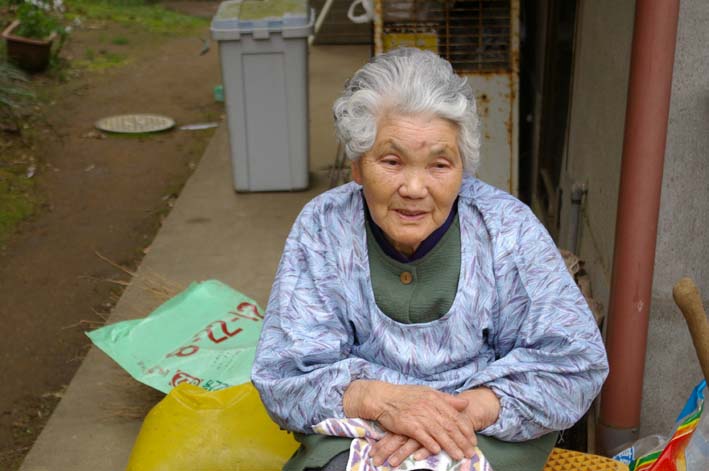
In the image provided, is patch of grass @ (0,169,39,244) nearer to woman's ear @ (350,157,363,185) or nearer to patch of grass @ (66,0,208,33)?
woman's ear @ (350,157,363,185)

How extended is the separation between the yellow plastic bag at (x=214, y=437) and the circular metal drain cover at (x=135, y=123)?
476 centimetres

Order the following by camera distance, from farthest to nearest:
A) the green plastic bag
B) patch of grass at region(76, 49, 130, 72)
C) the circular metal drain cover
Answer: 1. patch of grass at region(76, 49, 130, 72)
2. the circular metal drain cover
3. the green plastic bag

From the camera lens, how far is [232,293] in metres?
3.76

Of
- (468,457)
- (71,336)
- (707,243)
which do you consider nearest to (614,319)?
(707,243)

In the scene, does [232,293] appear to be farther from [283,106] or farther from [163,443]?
[283,106]

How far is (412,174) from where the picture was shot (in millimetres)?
2166

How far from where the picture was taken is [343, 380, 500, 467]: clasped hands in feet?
6.71

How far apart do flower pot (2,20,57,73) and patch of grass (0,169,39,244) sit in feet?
8.18

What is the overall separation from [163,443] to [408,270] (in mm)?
1006

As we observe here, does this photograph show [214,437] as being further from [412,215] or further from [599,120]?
[599,120]

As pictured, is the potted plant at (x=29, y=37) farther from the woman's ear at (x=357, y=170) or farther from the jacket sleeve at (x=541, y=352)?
the jacket sleeve at (x=541, y=352)

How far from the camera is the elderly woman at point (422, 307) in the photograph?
2111 millimetres

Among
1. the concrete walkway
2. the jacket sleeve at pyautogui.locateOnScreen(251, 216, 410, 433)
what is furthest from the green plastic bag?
the jacket sleeve at pyautogui.locateOnScreen(251, 216, 410, 433)

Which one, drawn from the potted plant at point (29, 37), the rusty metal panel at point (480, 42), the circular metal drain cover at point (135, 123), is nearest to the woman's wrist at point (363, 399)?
the rusty metal panel at point (480, 42)
